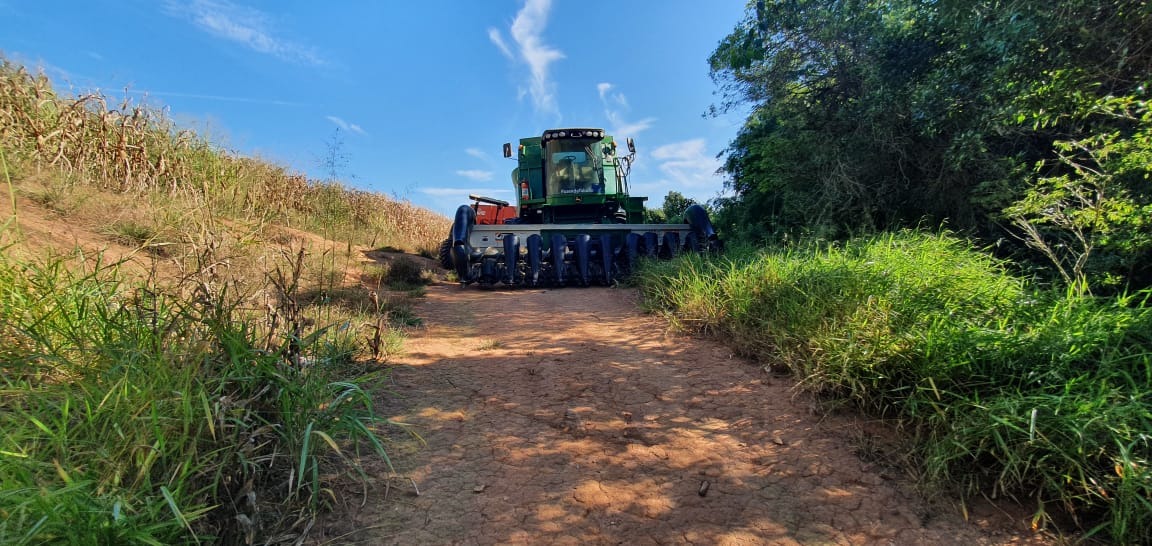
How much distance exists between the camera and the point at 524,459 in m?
2.11

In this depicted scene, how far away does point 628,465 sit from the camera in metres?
2.07

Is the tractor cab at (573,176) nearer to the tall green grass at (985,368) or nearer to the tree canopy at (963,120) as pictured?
the tree canopy at (963,120)

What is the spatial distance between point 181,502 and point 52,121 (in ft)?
20.3

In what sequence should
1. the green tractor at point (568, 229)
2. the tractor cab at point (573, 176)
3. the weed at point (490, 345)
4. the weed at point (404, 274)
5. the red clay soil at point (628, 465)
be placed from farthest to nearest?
the tractor cab at point (573, 176)
the green tractor at point (568, 229)
the weed at point (404, 274)
the weed at point (490, 345)
the red clay soil at point (628, 465)

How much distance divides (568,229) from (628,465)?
6.35 metres

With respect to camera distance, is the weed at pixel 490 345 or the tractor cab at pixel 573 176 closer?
the weed at pixel 490 345

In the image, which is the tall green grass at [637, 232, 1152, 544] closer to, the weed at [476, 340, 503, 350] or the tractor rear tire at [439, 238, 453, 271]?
the weed at [476, 340, 503, 350]

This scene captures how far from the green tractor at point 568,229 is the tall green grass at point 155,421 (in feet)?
17.8

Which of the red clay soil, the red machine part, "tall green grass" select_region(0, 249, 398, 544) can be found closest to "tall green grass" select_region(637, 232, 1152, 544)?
the red clay soil

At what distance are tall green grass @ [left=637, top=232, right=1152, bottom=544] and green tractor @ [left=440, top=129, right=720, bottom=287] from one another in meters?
4.13

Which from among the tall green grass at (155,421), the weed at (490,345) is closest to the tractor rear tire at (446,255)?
the weed at (490,345)

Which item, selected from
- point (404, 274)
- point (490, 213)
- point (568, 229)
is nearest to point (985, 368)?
point (568, 229)

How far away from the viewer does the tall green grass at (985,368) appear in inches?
65.6

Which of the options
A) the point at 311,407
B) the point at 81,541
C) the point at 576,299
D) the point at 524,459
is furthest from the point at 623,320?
the point at 81,541
